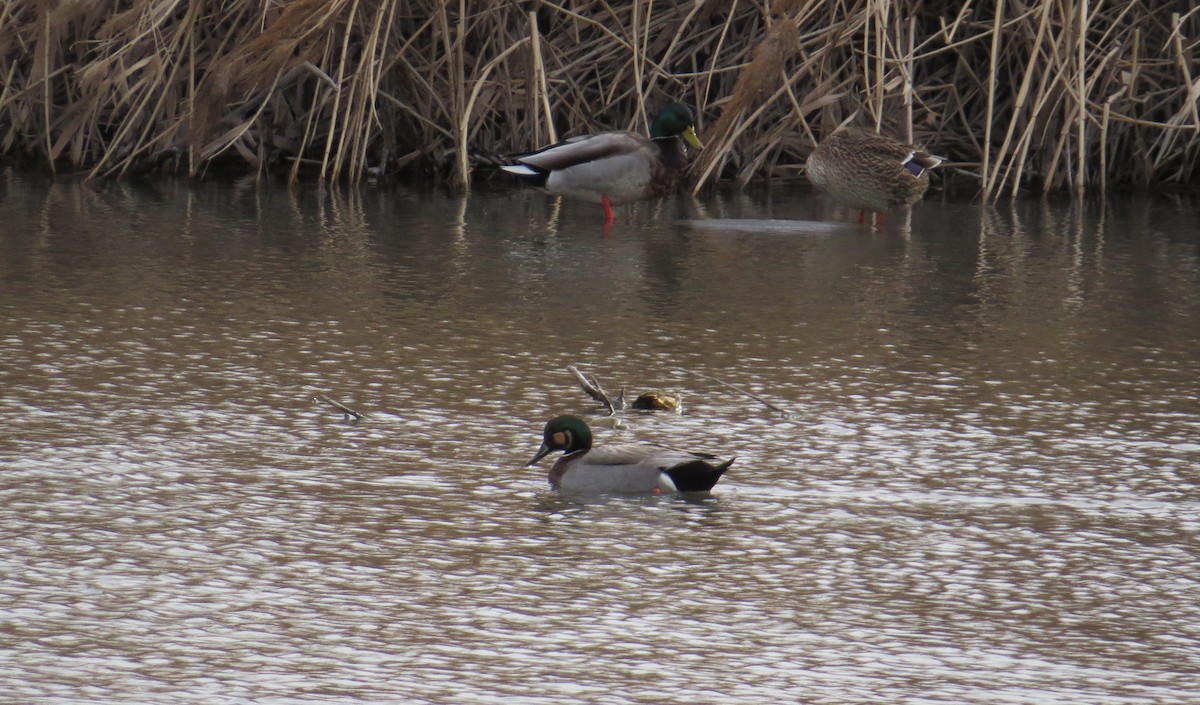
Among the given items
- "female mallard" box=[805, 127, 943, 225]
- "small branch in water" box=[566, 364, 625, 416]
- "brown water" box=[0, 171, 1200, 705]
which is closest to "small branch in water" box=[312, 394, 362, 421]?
"brown water" box=[0, 171, 1200, 705]

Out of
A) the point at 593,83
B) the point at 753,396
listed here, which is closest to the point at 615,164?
the point at 593,83

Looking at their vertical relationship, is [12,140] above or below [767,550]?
above

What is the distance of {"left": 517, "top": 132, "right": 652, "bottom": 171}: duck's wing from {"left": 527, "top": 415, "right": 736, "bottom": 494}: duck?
532 cm

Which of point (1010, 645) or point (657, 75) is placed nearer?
point (1010, 645)

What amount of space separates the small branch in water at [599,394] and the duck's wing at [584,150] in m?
4.35

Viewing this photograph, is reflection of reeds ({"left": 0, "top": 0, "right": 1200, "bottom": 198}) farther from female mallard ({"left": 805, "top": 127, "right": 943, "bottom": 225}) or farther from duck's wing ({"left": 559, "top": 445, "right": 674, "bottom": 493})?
duck's wing ({"left": 559, "top": 445, "right": 674, "bottom": 493})

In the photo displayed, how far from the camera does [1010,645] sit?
357 cm

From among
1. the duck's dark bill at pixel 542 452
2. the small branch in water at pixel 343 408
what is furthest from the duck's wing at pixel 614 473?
the small branch in water at pixel 343 408

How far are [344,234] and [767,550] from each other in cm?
507

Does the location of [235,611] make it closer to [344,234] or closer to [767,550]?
[767,550]

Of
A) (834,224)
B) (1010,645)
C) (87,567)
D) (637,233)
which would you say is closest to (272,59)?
(637,233)

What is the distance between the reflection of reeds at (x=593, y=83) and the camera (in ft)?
34.1

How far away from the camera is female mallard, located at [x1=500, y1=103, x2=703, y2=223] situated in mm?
9953

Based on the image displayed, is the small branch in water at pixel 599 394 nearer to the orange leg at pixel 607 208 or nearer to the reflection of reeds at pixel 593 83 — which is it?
the orange leg at pixel 607 208
